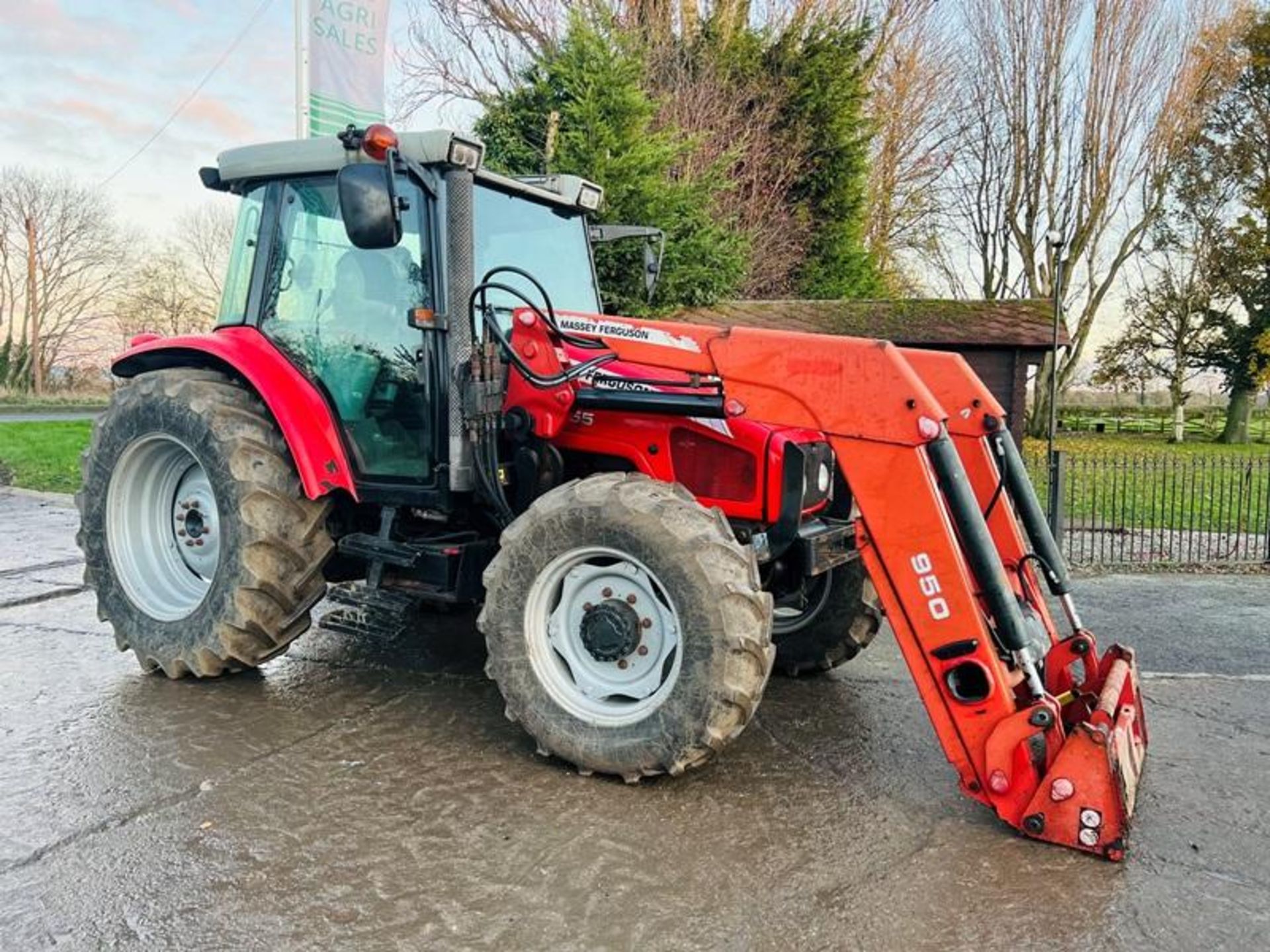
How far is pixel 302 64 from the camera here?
784 cm

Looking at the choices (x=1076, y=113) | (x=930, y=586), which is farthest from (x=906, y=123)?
(x=930, y=586)

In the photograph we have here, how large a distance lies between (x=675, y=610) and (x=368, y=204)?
1.89 metres

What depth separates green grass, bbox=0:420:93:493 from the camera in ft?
39.7

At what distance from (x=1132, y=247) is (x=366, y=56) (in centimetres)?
2654

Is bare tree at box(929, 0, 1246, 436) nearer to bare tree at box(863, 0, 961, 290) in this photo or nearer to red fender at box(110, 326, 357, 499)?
bare tree at box(863, 0, 961, 290)

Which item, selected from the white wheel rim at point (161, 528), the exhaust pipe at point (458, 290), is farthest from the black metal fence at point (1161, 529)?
the white wheel rim at point (161, 528)

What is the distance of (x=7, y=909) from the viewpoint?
8.84 ft

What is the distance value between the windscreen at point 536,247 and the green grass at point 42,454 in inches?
230

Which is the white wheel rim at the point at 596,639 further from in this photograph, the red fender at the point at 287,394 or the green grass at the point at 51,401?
the green grass at the point at 51,401

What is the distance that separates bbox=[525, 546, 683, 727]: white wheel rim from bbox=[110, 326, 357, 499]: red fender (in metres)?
1.28

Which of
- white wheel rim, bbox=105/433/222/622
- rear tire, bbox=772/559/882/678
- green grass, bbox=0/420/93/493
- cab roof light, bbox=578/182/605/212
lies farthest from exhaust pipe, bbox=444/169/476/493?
green grass, bbox=0/420/93/493

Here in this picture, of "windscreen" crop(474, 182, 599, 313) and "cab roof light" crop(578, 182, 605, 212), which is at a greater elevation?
"cab roof light" crop(578, 182, 605, 212)

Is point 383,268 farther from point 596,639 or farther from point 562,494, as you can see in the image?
point 596,639

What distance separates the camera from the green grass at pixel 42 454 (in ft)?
39.7
